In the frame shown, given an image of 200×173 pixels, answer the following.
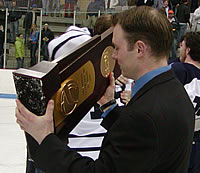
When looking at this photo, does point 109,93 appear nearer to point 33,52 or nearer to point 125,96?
point 125,96

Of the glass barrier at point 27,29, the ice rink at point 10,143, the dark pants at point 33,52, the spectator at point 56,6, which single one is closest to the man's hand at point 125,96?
the ice rink at point 10,143

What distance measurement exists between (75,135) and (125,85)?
0.43 metres

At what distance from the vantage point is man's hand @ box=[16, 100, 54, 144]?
0.83m

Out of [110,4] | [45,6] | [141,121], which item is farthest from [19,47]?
[141,121]

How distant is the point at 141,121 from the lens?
2.67 ft

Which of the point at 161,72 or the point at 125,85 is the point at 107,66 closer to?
the point at 161,72

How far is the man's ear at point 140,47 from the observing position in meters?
0.90

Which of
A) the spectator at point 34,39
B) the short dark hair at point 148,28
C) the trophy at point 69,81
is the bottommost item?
the spectator at point 34,39

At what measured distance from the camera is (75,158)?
87 centimetres

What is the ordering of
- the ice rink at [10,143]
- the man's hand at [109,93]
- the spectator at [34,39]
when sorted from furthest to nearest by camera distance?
the spectator at [34,39]
the ice rink at [10,143]
the man's hand at [109,93]

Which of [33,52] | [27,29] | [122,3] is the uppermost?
[122,3]

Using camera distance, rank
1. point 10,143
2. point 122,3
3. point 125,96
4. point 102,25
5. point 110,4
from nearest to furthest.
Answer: point 102,25 → point 125,96 → point 10,143 → point 110,4 → point 122,3

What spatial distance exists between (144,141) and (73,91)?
0.26 metres

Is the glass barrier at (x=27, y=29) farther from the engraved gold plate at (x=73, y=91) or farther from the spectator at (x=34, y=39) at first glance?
the engraved gold plate at (x=73, y=91)
